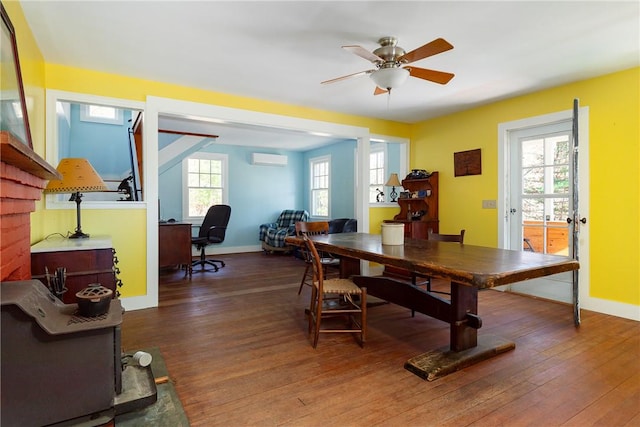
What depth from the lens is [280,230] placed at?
6.98 meters

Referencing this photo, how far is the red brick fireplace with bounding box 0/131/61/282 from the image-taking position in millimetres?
1203

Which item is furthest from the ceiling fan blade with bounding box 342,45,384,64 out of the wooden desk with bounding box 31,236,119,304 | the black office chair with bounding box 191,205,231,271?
the black office chair with bounding box 191,205,231,271

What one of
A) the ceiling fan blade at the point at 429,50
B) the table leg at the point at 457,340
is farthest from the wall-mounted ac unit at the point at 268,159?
the table leg at the point at 457,340

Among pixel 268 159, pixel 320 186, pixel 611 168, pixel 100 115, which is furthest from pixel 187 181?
pixel 611 168

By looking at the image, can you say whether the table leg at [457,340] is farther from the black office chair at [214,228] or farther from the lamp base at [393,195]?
the black office chair at [214,228]

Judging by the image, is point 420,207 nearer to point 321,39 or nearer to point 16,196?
point 321,39

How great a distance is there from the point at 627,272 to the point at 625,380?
1687 millimetres

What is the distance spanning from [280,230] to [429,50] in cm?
519

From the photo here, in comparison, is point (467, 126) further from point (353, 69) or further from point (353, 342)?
point (353, 342)

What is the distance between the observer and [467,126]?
466 centimetres

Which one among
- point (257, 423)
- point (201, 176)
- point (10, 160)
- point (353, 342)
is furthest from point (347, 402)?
point (201, 176)

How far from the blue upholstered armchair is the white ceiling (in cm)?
360

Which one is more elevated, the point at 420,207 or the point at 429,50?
the point at 429,50

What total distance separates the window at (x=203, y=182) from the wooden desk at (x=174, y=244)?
88.6 inches
